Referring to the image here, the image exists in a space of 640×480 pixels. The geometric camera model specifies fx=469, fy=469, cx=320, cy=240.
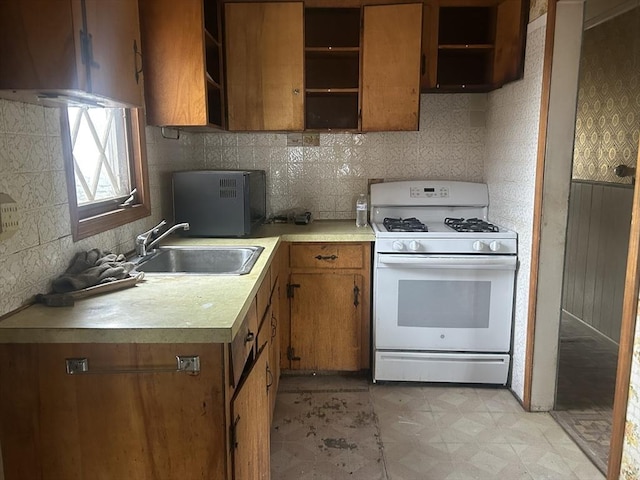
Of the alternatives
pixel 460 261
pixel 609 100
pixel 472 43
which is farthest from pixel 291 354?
pixel 609 100

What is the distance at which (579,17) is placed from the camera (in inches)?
83.4

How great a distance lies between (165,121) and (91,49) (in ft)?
3.27

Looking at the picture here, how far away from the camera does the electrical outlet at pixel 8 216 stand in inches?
48.0

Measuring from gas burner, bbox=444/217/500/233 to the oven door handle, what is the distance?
186 mm

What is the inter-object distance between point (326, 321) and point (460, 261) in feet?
→ 2.71

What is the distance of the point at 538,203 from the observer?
2.29 m

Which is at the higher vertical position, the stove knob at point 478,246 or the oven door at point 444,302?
the stove knob at point 478,246

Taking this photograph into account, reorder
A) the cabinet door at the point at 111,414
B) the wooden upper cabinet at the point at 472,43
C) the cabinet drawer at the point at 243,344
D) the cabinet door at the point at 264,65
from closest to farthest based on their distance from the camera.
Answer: the cabinet door at the point at 111,414 < the cabinet drawer at the point at 243,344 < the wooden upper cabinet at the point at 472,43 < the cabinet door at the point at 264,65

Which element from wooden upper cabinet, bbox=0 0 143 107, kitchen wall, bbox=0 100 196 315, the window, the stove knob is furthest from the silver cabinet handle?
the stove knob

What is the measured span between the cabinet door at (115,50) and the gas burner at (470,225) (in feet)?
6.11

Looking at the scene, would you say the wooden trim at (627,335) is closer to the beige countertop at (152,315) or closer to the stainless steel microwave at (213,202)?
the beige countertop at (152,315)

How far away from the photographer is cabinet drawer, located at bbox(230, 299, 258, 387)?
131 cm

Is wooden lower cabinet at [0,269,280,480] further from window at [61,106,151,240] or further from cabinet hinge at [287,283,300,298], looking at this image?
cabinet hinge at [287,283,300,298]

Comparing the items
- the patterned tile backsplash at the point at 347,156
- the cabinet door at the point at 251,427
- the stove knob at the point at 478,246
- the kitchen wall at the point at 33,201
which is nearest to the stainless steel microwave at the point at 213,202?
the patterned tile backsplash at the point at 347,156
